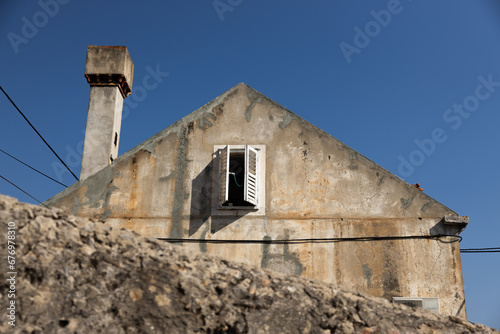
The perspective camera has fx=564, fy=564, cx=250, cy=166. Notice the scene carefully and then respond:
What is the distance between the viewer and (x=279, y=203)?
11.9 m

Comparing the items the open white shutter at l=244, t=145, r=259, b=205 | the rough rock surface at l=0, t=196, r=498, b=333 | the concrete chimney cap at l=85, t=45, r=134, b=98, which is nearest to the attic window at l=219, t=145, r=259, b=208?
the open white shutter at l=244, t=145, r=259, b=205

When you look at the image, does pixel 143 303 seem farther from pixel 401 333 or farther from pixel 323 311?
pixel 401 333

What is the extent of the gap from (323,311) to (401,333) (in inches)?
33.3

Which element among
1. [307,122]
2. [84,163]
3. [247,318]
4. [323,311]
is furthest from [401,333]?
[84,163]

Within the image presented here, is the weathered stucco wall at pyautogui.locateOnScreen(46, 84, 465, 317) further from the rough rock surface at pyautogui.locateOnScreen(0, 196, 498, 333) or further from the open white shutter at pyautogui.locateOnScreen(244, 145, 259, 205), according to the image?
the rough rock surface at pyautogui.locateOnScreen(0, 196, 498, 333)

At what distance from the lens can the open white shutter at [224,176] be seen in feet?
38.3

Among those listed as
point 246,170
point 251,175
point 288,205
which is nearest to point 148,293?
point 246,170

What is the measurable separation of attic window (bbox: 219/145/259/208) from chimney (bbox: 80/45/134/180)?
296 cm

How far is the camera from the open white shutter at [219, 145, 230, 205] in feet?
38.3

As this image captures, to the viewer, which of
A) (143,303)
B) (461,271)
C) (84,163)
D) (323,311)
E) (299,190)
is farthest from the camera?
(84,163)

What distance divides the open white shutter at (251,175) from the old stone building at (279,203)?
22mm

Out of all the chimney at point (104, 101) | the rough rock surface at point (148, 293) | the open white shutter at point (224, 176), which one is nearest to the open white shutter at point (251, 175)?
the open white shutter at point (224, 176)

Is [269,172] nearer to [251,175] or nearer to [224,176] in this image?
[251,175]

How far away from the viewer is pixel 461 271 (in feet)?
37.0
